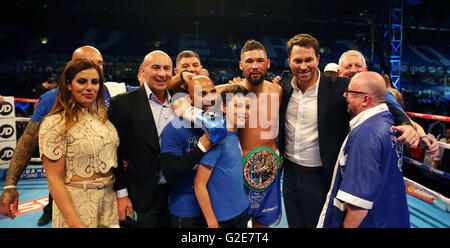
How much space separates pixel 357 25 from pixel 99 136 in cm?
1475

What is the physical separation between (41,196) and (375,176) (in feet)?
12.1

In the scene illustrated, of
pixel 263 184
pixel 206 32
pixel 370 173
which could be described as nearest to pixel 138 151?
pixel 263 184

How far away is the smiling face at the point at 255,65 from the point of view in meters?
1.92

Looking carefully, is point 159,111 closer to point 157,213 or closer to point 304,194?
point 157,213

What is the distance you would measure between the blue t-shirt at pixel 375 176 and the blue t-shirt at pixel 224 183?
520 millimetres

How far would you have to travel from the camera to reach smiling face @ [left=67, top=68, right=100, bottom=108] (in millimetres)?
1268

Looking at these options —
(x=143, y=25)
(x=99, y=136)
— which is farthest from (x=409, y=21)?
(x=99, y=136)

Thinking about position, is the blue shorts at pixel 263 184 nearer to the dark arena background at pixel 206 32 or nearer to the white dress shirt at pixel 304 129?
the white dress shirt at pixel 304 129

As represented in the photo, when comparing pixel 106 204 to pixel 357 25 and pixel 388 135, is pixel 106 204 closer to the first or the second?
pixel 388 135

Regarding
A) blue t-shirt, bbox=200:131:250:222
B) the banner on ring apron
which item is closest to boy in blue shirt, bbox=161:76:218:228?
blue t-shirt, bbox=200:131:250:222

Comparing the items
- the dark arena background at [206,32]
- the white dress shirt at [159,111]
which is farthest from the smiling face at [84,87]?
the dark arena background at [206,32]

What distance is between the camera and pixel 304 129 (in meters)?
1.83

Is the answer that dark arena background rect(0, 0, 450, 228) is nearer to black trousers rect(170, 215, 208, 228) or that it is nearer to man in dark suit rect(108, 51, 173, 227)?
man in dark suit rect(108, 51, 173, 227)

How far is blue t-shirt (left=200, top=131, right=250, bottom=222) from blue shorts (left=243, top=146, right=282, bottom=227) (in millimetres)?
366
